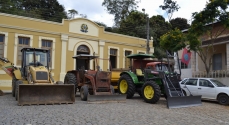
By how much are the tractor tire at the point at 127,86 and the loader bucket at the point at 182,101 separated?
3.03 meters

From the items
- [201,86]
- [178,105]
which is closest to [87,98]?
[178,105]

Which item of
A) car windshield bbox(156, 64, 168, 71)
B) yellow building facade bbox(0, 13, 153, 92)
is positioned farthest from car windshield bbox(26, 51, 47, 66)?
car windshield bbox(156, 64, 168, 71)

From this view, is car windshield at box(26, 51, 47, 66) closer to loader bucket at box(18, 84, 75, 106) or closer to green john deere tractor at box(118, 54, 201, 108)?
loader bucket at box(18, 84, 75, 106)

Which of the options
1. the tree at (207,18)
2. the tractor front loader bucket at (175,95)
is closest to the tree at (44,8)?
the tree at (207,18)

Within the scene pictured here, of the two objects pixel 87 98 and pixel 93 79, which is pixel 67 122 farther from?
pixel 93 79

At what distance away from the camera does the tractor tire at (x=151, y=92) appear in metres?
10.9

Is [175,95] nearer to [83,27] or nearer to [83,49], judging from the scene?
[83,49]

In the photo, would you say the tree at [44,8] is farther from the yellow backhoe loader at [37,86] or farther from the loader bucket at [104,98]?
the loader bucket at [104,98]

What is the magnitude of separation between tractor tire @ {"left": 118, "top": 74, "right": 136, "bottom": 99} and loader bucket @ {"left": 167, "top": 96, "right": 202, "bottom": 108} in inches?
119

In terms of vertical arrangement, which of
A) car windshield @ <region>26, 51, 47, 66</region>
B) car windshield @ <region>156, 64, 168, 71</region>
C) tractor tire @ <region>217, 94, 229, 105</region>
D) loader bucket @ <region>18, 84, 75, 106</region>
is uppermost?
car windshield @ <region>26, 51, 47, 66</region>

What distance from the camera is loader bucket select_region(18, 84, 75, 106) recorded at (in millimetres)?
9607

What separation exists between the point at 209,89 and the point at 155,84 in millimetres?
3911

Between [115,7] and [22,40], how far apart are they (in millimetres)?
26924

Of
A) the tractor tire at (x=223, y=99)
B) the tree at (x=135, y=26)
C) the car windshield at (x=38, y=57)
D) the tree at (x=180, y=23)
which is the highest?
the tree at (x=180, y=23)
